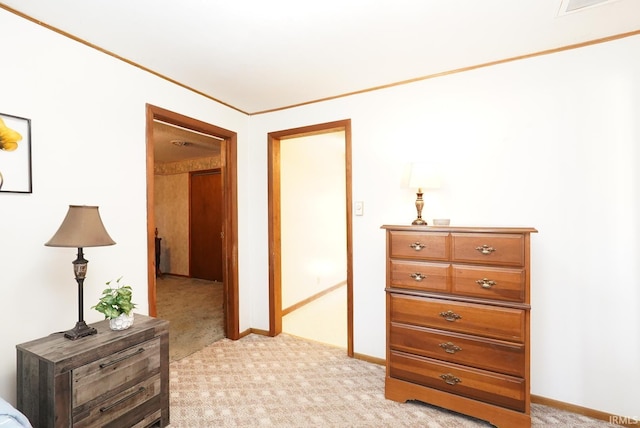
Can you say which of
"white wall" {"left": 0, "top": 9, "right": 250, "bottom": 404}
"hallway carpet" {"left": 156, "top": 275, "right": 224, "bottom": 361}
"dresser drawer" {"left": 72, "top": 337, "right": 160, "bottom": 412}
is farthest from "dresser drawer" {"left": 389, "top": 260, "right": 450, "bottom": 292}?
"hallway carpet" {"left": 156, "top": 275, "right": 224, "bottom": 361}

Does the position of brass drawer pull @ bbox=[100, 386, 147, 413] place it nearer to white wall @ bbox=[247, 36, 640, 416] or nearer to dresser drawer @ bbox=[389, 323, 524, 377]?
dresser drawer @ bbox=[389, 323, 524, 377]

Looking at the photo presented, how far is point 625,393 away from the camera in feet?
6.15

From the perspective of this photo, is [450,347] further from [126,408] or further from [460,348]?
[126,408]

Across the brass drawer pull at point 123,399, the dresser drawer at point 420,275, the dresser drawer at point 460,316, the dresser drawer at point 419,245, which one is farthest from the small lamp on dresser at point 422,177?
the brass drawer pull at point 123,399

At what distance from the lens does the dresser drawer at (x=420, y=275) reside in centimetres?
195

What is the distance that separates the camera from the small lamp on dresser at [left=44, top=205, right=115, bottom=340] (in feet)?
4.93

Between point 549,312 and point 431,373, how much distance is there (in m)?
0.92

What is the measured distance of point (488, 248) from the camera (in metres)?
1.82

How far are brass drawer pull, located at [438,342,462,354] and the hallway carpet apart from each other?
2.23 meters

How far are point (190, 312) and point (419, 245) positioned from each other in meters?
3.29

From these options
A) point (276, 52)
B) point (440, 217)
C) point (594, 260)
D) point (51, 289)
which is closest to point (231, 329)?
point (51, 289)

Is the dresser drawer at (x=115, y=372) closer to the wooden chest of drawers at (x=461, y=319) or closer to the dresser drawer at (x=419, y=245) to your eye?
the wooden chest of drawers at (x=461, y=319)

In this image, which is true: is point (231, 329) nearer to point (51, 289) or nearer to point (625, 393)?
point (51, 289)

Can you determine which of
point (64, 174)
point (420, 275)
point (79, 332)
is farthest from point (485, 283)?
point (64, 174)
